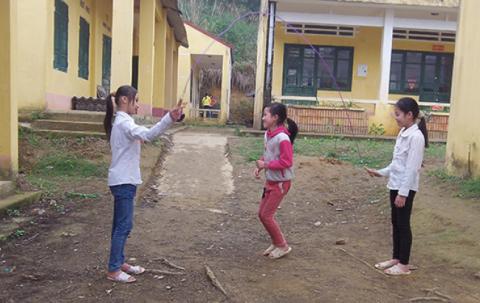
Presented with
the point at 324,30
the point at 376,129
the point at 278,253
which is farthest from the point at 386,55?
the point at 278,253

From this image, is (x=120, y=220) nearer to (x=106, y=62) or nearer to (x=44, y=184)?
(x=44, y=184)

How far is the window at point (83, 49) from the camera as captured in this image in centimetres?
1235

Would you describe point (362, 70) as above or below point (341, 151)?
above

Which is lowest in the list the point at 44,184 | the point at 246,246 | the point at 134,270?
the point at 246,246

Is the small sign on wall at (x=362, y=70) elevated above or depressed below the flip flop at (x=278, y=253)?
above

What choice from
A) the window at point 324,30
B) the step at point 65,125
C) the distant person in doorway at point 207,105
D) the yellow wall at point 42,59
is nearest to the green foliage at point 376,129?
the window at point 324,30

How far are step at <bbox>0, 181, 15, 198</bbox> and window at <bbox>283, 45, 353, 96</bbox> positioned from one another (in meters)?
12.8

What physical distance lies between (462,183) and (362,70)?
11315 millimetres

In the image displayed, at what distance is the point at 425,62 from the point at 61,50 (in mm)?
12585

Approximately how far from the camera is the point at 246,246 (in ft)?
17.5

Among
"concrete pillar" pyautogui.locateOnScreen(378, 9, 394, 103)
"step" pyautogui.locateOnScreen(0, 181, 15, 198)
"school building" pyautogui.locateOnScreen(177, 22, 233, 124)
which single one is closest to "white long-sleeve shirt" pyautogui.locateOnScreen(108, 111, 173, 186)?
"step" pyautogui.locateOnScreen(0, 181, 15, 198)

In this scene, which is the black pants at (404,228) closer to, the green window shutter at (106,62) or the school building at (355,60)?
the school building at (355,60)

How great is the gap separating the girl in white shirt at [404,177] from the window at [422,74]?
14394 millimetres

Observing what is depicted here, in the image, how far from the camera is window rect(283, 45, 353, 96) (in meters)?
17.9
